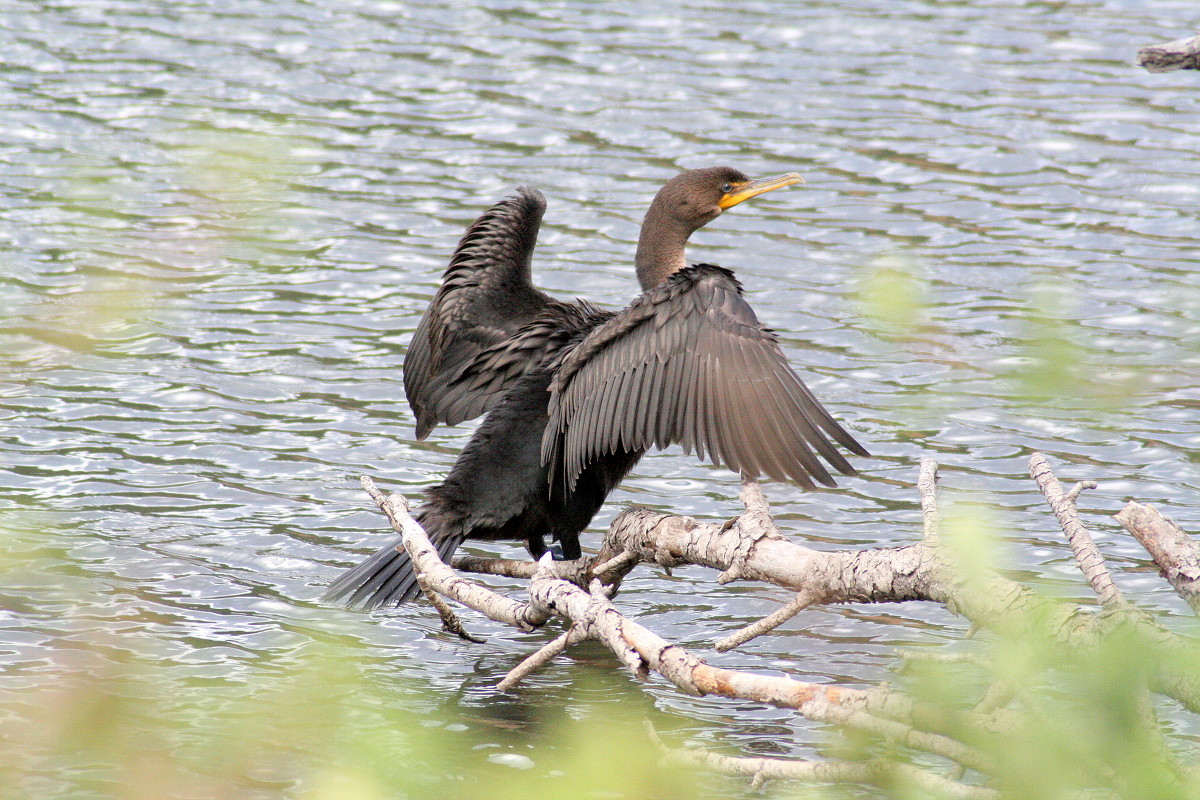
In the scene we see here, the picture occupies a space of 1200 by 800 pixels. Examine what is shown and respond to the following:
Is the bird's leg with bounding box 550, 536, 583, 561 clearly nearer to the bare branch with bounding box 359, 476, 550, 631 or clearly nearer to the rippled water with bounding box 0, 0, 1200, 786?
the rippled water with bounding box 0, 0, 1200, 786

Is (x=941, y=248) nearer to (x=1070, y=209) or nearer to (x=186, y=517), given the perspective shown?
(x=1070, y=209)

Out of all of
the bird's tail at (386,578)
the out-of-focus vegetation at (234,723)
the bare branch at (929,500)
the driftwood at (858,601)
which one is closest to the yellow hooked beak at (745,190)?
the driftwood at (858,601)

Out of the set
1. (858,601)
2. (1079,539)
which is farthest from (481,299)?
(1079,539)

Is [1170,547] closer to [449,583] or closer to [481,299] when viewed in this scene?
[449,583]

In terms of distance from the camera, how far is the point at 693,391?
384cm

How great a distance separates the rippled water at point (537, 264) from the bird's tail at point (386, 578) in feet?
0.86

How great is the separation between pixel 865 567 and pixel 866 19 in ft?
31.5

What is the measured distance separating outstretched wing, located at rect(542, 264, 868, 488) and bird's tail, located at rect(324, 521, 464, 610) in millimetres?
502

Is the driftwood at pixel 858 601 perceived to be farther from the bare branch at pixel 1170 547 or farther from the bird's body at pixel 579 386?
the bird's body at pixel 579 386

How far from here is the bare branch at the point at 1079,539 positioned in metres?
2.55

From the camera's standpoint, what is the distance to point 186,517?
18.0ft

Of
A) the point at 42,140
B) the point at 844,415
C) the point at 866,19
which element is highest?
the point at 866,19

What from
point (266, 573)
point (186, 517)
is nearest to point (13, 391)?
point (186, 517)

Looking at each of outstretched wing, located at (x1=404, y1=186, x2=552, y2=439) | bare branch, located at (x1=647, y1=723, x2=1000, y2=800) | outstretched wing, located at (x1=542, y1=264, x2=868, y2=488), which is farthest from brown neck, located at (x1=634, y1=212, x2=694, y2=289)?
bare branch, located at (x1=647, y1=723, x2=1000, y2=800)
